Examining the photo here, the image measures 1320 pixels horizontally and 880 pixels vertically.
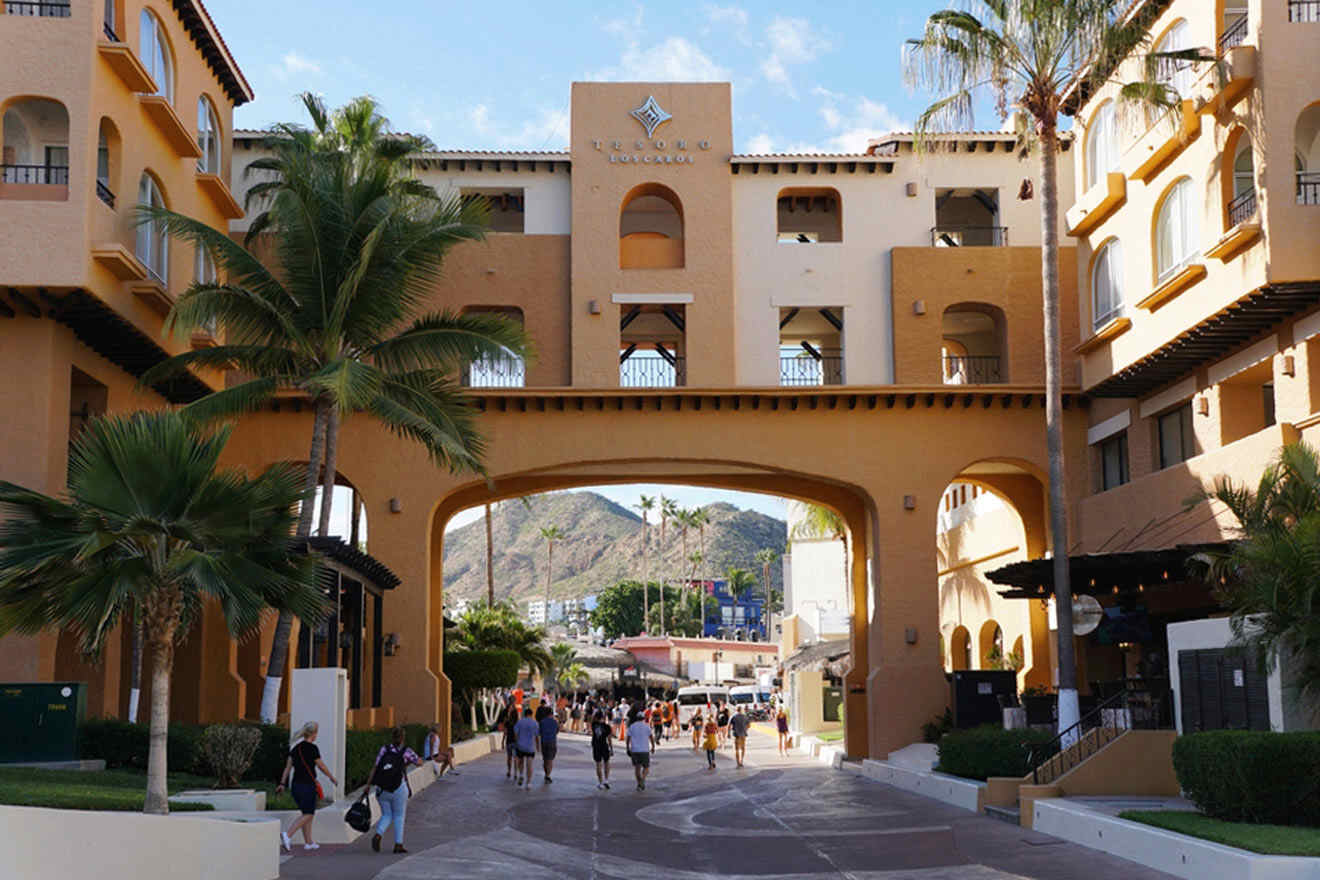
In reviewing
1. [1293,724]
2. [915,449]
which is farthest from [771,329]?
[1293,724]

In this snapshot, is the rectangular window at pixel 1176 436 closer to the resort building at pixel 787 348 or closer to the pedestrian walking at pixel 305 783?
the resort building at pixel 787 348

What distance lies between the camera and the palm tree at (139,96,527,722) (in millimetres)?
24641

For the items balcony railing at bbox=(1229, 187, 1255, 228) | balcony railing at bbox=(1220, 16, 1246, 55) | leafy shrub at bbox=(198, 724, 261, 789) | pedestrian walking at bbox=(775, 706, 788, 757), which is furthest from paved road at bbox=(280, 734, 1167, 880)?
balcony railing at bbox=(1220, 16, 1246, 55)

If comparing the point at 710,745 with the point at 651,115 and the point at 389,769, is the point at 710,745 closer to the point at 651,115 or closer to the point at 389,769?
Answer: the point at 651,115

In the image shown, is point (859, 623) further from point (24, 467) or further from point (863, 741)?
point (24, 467)

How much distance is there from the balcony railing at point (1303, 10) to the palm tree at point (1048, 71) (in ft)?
4.95

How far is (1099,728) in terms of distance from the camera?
21.8m

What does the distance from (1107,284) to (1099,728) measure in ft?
38.6

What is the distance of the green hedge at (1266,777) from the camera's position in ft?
50.5

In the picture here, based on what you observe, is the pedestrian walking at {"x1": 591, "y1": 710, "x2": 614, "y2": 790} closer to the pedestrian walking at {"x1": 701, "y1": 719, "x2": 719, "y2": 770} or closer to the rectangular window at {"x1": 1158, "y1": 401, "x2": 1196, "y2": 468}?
the pedestrian walking at {"x1": 701, "y1": 719, "x2": 719, "y2": 770}

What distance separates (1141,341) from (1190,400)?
141 centimetres

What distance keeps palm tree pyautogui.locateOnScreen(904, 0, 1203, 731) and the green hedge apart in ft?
25.3

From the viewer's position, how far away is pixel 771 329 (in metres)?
33.2

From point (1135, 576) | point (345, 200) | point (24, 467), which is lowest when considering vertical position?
point (1135, 576)
